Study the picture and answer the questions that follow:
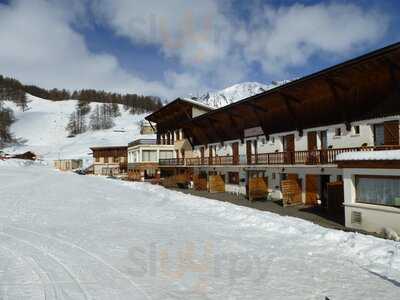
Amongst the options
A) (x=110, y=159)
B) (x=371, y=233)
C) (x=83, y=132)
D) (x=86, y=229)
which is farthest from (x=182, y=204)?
(x=83, y=132)

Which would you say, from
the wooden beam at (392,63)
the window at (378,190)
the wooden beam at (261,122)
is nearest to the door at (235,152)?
the wooden beam at (261,122)

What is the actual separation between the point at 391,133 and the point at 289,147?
9356 mm

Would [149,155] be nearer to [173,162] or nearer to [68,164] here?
[173,162]

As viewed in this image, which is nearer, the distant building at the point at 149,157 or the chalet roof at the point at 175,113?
the chalet roof at the point at 175,113

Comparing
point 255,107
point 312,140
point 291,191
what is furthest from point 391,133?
point 255,107

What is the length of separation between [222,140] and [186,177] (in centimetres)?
732

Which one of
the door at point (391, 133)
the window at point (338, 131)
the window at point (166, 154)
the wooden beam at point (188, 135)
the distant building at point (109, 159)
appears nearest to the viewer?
the door at point (391, 133)

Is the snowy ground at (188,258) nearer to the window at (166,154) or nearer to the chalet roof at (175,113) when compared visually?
the chalet roof at (175,113)

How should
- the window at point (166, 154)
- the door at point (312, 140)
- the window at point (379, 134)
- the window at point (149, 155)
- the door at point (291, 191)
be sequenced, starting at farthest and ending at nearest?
the window at point (149, 155) < the window at point (166, 154) < the door at point (312, 140) < the door at point (291, 191) < the window at point (379, 134)

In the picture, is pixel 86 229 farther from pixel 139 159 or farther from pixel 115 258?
pixel 139 159

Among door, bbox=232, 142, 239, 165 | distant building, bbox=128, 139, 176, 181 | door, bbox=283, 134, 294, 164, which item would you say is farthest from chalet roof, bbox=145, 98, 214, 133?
door, bbox=283, 134, 294, 164

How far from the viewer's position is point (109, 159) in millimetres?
79000

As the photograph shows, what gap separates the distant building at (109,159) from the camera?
249 ft

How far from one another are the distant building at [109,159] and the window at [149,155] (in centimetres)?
1718
